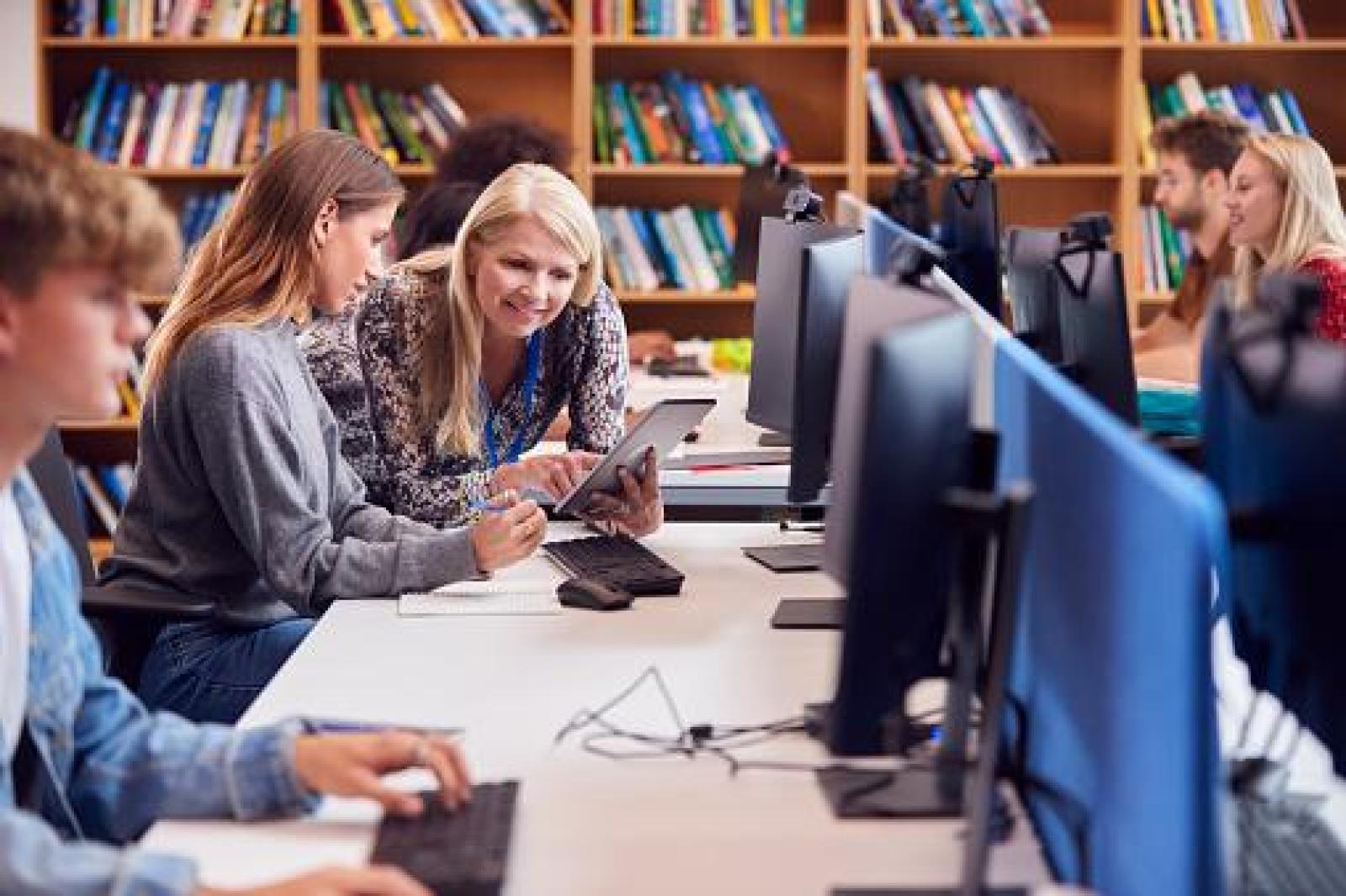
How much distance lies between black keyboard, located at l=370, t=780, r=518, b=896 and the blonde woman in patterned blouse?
1.38 m

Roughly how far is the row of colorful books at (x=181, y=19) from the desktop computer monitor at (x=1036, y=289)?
3365 millimetres

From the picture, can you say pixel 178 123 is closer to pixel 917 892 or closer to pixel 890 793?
pixel 890 793

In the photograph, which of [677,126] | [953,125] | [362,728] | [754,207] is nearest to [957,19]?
[953,125]

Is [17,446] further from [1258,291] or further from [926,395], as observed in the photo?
[1258,291]

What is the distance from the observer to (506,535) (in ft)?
8.89

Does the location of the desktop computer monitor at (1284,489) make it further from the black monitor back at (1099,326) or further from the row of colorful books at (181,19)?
the row of colorful books at (181,19)

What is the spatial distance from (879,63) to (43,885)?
4935 millimetres

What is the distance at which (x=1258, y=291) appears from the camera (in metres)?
1.67

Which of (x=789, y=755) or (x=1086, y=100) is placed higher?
(x=1086, y=100)

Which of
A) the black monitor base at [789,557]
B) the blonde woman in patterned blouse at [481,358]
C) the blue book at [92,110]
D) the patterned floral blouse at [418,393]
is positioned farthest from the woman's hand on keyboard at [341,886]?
the blue book at [92,110]

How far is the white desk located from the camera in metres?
1.70

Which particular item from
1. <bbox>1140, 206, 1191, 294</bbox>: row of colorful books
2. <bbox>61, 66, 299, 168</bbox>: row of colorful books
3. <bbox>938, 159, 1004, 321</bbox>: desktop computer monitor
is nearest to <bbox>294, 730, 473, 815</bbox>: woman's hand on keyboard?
<bbox>938, 159, 1004, 321</bbox>: desktop computer monitor

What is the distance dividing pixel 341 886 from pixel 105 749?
1.34ft

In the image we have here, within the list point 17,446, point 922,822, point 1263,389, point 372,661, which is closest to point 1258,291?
point 1263,389
